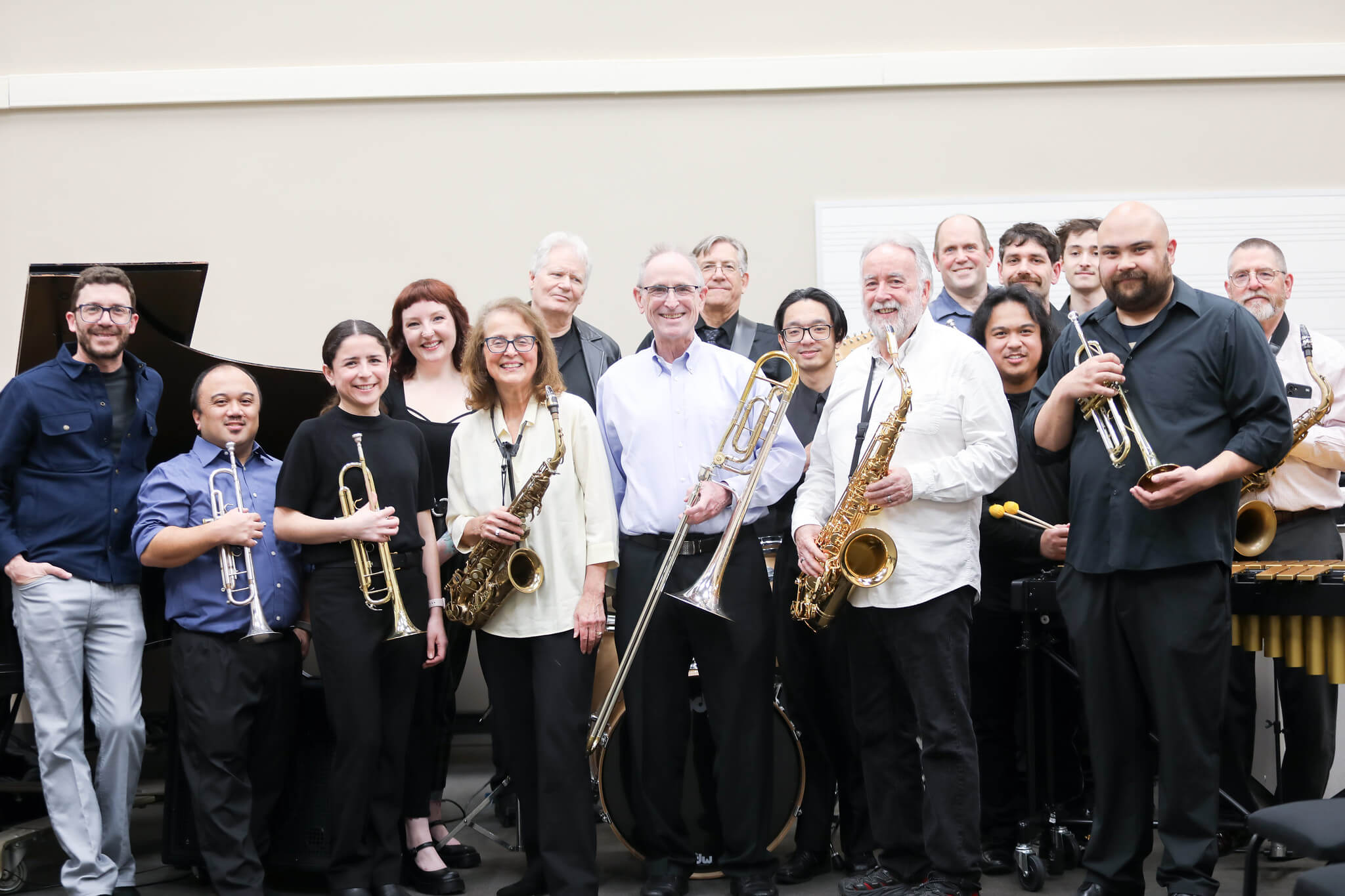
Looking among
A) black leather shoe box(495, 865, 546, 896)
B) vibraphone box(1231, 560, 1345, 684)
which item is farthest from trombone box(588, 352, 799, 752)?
vibraphone box(1231, 560, 1345, 684)

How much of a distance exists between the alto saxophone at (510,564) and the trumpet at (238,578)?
23.4 inches

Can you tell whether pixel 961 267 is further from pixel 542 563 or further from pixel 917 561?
pixel 542 563

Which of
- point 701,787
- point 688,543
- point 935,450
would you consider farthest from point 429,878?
point 935,450

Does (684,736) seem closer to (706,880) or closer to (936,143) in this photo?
(706,880)

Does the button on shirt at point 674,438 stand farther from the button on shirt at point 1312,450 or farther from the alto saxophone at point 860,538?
the button on shirt at point 1312,450

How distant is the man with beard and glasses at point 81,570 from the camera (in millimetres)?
3428

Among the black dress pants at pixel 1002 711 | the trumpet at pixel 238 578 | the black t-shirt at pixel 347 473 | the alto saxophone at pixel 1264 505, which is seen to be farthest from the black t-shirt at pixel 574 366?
the alto saxophone at pixel 1264 505

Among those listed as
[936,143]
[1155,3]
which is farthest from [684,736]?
[1155,3]

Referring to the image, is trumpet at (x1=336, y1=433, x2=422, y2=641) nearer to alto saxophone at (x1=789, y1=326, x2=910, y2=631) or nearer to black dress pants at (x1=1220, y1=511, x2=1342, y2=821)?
alto saxophone at (x1=789, y1=326, x2=910, y2=631)

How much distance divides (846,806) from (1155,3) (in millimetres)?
4980

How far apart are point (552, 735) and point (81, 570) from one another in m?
1.56

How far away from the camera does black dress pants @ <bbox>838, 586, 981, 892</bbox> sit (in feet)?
9.89

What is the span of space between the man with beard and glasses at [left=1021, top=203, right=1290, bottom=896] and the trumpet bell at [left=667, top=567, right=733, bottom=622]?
0.97 meters

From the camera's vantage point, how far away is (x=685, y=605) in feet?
11.2
